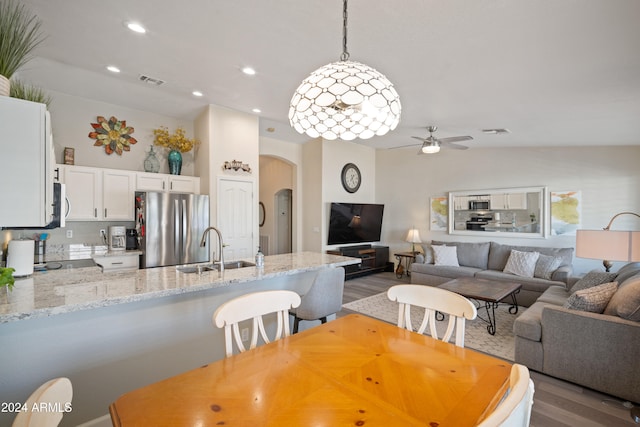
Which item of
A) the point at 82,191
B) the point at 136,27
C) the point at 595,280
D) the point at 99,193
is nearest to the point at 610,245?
the point at 595,280

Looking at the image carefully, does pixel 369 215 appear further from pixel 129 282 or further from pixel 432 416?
pixel 432 416

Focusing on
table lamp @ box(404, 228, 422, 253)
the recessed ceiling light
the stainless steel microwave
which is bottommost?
table lamp @ box(404, 228, 422, 253)

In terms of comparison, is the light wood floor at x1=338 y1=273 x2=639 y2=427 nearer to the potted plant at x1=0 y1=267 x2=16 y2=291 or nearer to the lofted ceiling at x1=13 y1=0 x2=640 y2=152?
the lofted ceiling at x1=13 y1=0 x2=640 y2=152

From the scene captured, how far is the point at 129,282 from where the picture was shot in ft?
6.45

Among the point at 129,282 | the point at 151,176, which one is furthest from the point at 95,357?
the point at 151,176

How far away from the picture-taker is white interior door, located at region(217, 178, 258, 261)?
4680 millimetres

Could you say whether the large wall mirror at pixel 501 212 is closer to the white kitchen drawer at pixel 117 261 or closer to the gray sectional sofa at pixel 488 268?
the gray sectional sofa at pixel 488 268

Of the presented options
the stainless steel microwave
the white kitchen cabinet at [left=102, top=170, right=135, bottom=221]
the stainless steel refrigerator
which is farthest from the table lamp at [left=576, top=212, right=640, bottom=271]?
the white kitchen cabinet at [left=102, top=170, right=135, bottom=221]

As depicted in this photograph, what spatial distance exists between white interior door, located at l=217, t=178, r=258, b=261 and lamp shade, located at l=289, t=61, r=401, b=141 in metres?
3.49

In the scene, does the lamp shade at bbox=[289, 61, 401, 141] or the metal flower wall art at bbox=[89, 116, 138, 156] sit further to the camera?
the metal flower wall art at bbox=[89, 116, 138, 156]

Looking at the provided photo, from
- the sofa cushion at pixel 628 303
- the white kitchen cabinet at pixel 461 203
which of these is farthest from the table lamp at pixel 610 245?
the white kitchen cabinet at pixel 461 203

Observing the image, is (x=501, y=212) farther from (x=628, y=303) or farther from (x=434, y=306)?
(x=434, y=306)

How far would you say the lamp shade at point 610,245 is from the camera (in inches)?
91.7

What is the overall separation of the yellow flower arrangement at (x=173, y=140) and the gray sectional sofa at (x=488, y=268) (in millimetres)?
4709
